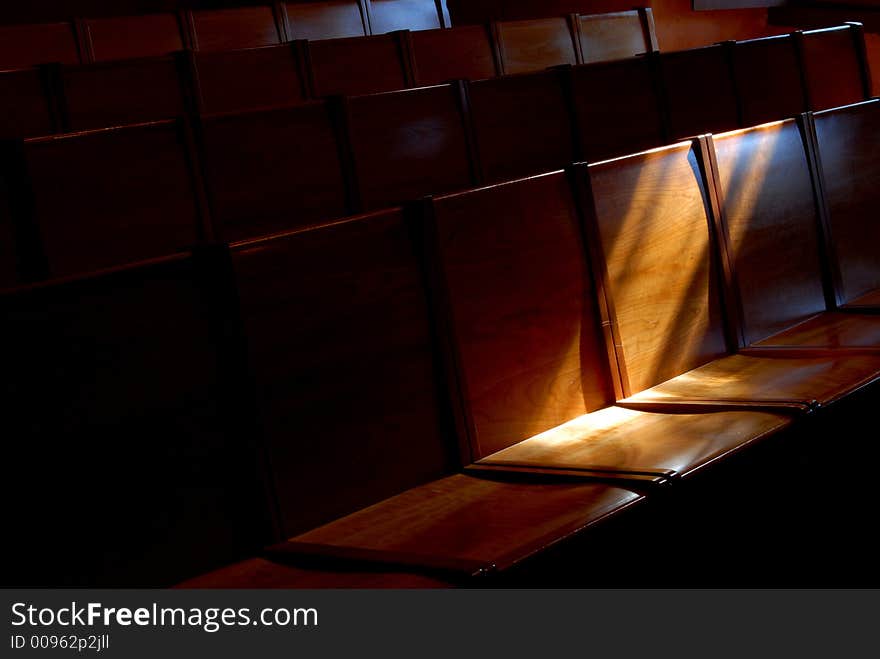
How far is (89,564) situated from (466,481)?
140 millimetres

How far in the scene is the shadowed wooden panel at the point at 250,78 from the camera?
25.6 inches

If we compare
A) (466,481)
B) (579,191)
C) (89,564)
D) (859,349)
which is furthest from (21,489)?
(859,349)

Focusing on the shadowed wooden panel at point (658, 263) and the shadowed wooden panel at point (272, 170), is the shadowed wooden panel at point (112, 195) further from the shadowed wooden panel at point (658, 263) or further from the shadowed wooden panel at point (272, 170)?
the shadowed wooden panel at point (658, 263)

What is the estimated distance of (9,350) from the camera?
0.29 m

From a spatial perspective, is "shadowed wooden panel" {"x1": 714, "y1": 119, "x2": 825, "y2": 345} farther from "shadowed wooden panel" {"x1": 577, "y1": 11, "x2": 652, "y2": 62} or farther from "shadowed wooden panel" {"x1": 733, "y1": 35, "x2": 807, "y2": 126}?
"shadowed wooden panel" {"x1": 577, "y1": 11, "x2": 652, "y2": 62}

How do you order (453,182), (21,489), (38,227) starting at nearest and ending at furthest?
(21,489), (38,227), (453,182)

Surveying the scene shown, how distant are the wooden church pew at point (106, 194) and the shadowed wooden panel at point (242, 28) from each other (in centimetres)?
36

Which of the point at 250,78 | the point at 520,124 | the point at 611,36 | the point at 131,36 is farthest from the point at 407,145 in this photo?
the point at 611,36

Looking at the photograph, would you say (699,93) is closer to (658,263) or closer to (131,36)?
(658,263)

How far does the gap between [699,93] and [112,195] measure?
1.27ft

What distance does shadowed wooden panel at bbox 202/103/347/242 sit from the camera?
478 millimetres

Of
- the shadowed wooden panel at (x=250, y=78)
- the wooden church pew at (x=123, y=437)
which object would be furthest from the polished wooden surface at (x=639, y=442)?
the shadowed wooden panel at (x=250, y=78)

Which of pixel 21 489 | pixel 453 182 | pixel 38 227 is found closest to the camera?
pixel 21 489

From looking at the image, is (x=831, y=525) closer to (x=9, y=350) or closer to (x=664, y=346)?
(x=664, y=346)
